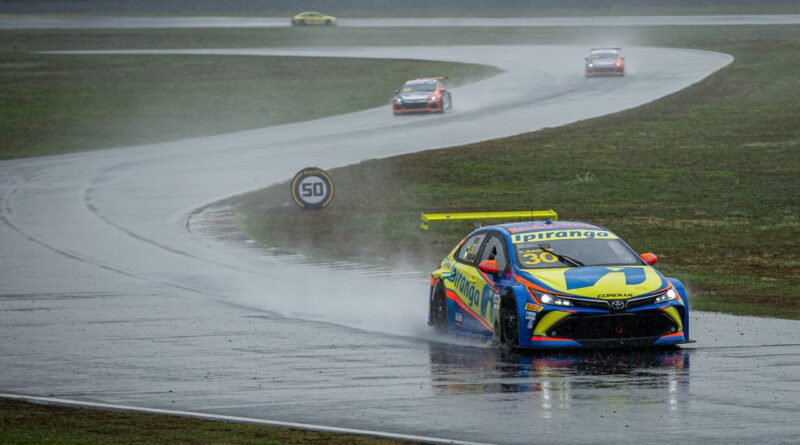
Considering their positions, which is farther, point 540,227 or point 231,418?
point 540,227

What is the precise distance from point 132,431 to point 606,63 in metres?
59.6

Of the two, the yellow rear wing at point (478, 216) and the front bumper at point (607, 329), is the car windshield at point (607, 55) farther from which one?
the front bumper at point (607, 329)

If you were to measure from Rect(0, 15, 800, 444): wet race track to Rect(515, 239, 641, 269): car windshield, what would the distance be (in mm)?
1180

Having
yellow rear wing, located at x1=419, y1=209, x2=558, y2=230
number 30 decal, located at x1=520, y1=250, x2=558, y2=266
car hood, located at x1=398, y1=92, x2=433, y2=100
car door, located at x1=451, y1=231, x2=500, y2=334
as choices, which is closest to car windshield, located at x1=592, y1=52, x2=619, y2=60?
car hood, located at x1=398, y1=92, x2=433, y2=100

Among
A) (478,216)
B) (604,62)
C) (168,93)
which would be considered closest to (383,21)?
(604,62)

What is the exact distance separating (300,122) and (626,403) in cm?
4397

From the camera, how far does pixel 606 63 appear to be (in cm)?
6856

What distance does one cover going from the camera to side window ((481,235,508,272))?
15.8 m

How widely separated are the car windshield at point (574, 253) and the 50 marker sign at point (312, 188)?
53.4 ft

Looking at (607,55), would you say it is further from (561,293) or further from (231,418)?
(231,418)

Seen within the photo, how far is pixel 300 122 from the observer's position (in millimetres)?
54875

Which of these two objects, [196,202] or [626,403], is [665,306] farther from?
[196,202]

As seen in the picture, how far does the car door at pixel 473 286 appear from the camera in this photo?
15.6 m

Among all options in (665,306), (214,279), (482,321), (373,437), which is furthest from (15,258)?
(373,437)
